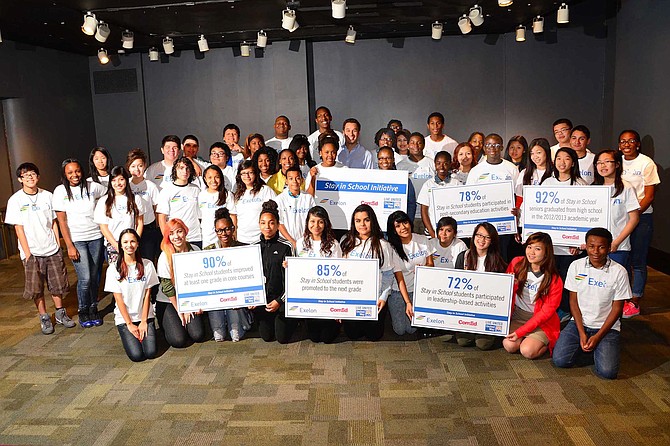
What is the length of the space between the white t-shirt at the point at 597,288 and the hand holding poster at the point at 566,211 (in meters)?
0.71

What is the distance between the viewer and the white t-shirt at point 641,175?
19.0ft

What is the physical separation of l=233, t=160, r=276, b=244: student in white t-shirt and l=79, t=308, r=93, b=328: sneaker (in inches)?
67.6

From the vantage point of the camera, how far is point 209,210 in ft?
18.7

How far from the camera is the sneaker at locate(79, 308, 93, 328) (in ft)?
19.3

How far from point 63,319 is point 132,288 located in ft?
4.53

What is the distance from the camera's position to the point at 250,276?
5.00 metres

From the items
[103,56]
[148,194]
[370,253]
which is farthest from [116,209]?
[103,56]

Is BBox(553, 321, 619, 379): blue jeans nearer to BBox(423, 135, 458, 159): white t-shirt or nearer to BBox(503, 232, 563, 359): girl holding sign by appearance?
BBox(503, 232, 563, 359): girl holding sign

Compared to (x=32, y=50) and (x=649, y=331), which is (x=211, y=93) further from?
(x=649, y=331)

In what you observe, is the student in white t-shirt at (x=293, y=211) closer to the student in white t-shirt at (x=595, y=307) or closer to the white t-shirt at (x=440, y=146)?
the white t-shirt at (x=440, y=146)

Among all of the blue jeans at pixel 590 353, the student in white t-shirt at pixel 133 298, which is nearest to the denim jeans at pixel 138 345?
the student in white t-shirt at pixel 133 298

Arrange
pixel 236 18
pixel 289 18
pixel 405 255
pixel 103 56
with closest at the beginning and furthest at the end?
pixel 405 255 → pixel 289 18 → pixel 236 18 → pixel 103 56

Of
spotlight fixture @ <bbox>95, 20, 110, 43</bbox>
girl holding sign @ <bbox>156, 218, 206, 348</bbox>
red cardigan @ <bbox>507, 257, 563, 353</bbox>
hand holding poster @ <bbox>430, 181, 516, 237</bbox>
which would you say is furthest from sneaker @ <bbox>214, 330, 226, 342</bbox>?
spotlight fixture @ <bbox>95, 20, 110, 43</bbox>

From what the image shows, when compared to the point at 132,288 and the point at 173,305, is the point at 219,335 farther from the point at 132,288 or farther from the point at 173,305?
the point at 132,288
